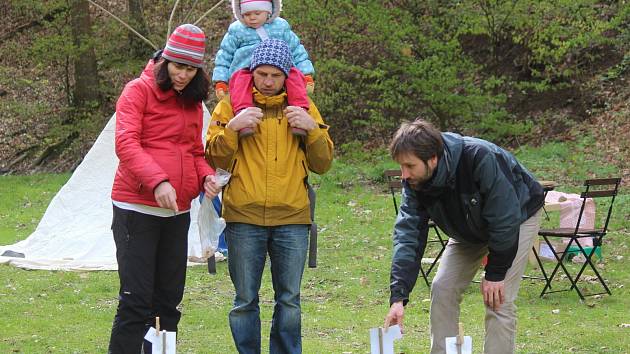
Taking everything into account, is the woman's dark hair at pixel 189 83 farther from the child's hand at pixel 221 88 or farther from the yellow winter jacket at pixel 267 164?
the child's hand at pixel 221 88

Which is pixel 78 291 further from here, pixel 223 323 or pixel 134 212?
pixel 134 212

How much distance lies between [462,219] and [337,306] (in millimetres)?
3473

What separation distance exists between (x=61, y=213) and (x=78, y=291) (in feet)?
6.88

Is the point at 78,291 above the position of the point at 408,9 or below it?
below

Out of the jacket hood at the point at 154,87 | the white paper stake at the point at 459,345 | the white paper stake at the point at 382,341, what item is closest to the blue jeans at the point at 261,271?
the jacket hood at the point at 154,87

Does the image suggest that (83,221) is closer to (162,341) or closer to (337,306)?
(337,306)

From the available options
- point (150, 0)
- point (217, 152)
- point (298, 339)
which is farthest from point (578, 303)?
point (150, 0)

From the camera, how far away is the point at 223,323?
675 centimetres

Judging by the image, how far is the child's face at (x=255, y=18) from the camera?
584 centimetres

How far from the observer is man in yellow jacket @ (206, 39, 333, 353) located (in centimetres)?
452

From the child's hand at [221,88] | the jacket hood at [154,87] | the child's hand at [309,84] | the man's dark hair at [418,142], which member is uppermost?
the jacket hood at [154,87]

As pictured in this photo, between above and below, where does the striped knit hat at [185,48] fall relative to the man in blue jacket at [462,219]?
above

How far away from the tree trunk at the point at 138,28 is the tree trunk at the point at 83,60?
0.77m

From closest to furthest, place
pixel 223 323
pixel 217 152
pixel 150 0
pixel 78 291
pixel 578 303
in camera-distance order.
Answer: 1. pixel 217 152
2. pixel 223 323
3. pixel 578 303
4. pixel 78 291
5. pixel 150 0
